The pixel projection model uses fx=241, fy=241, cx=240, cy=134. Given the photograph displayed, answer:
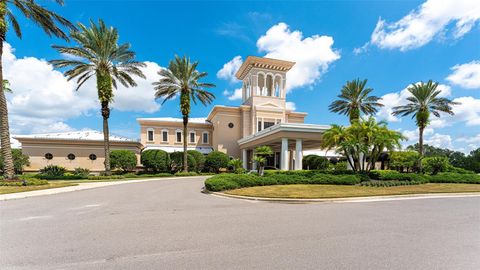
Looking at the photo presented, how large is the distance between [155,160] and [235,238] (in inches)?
1110

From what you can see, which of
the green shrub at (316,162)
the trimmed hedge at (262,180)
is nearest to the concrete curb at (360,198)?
the trimmed hedge at (262,180)

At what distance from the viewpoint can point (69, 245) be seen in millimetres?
5469

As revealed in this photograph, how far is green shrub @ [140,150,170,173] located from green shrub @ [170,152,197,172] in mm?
811

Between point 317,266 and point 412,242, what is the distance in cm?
315

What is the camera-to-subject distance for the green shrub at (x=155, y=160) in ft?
105

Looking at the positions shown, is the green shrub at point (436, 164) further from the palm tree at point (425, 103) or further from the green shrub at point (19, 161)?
the green shrub at point (19, 161)

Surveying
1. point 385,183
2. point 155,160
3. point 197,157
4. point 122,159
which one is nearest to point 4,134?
point 122,159

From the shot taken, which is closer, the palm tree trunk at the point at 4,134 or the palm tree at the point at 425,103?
the palm tree trunk at the point at 4,134

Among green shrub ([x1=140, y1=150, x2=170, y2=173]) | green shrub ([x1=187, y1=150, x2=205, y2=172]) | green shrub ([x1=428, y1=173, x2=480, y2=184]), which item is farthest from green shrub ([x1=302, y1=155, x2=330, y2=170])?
green shrub ([x1=140, y1=150, x2=170, y2=173])

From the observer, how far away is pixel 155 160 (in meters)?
32.0

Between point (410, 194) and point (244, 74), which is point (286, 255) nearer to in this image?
point (410, 194)

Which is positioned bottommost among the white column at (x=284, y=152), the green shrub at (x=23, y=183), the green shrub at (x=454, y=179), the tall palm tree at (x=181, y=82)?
the green shrub at (x=454, y=179)

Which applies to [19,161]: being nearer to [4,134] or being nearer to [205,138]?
[4,134]

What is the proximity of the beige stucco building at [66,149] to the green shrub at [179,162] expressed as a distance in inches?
258
